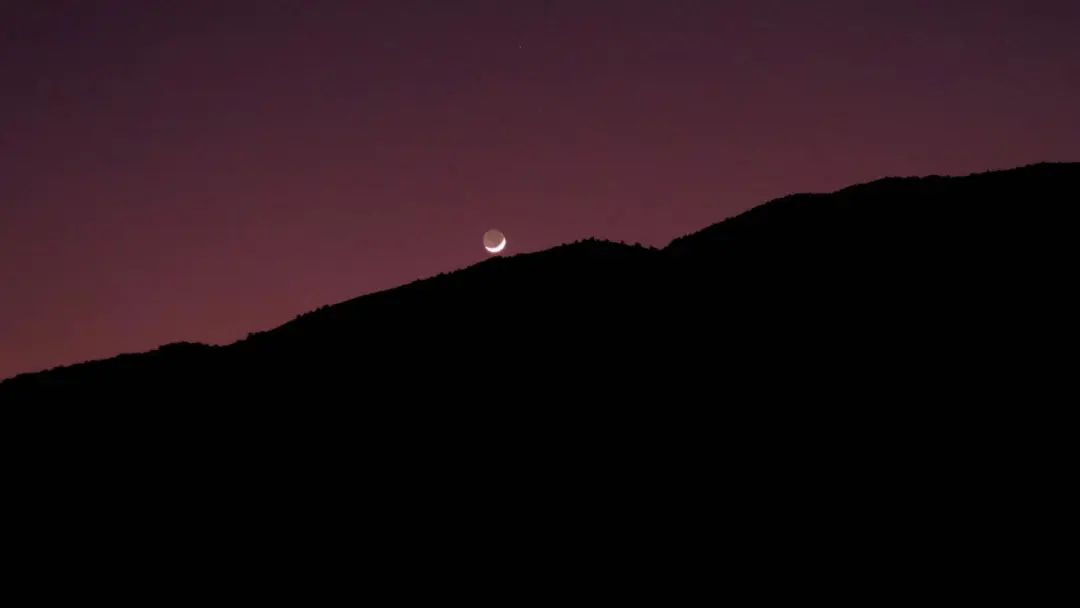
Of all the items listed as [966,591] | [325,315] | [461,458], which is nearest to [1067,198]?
[966,591]

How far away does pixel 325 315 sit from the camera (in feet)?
118

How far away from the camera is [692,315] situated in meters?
30.5

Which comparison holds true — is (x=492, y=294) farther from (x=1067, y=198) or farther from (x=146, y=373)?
(x=1067, y=198)

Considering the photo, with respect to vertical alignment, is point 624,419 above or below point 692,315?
below

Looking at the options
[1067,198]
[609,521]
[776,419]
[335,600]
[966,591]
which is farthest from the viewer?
[1067,198]

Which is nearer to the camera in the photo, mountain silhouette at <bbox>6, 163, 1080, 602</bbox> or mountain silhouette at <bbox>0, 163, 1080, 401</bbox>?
mountain silhouette at <bbox>6, 163, 1080, 602</bbox>

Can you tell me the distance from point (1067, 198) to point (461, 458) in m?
26.4

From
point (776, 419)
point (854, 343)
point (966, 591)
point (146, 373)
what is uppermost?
point (146, 373)

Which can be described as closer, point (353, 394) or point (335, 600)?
point (335, 600)

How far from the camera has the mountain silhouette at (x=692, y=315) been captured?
27.1m

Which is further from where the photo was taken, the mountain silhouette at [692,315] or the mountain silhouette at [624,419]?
the mountain silhouette at [692,315]

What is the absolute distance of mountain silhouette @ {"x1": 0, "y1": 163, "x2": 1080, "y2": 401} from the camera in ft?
88.8

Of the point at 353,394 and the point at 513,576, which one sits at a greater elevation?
the point at 353,394

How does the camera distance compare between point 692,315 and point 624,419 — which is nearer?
point 624,419
